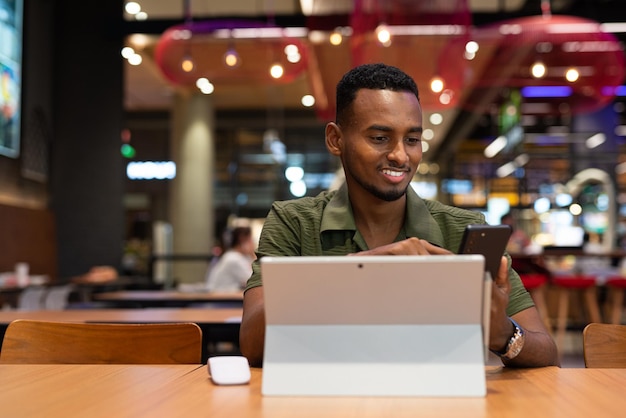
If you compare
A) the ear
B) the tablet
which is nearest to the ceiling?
the ear

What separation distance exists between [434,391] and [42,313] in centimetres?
318

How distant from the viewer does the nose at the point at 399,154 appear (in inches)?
74.3

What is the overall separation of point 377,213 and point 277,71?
5.22m

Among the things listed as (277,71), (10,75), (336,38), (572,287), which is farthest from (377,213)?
(572,287)

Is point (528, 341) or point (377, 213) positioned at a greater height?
point (377, 213)

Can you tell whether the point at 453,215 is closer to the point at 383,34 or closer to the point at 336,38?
the point at 383,34

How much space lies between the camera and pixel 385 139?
1910 millimetres

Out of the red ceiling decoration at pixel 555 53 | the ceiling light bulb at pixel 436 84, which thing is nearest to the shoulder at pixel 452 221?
the red ceiling decoration at pixel 555 53

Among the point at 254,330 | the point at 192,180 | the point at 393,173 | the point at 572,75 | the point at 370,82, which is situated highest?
the point at 572,75

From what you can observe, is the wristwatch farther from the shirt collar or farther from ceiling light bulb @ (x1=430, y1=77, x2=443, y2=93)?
ceiling light bulb @ (x1=430, y1=77, x2=443, y2=93)

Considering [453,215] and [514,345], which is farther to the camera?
[453,215]

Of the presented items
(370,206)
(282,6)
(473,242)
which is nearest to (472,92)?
(282,6)

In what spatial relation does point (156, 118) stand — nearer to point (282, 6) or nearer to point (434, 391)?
point (282, 6)

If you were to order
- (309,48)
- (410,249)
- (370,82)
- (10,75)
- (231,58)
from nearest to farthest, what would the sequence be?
(410,249)
(370,82)
(231,58)
(10,75)
(309,48)
